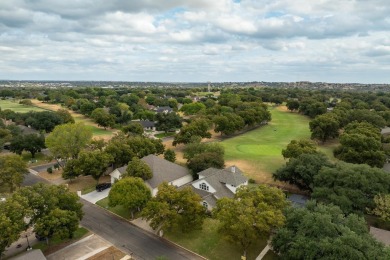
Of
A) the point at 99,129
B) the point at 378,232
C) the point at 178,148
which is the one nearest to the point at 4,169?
the point at 178,148

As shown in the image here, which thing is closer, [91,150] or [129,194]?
[129,194]

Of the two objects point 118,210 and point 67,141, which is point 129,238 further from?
point 67,141

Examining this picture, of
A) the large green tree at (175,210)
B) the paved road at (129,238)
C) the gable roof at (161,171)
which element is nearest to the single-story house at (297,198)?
the large green tree at (175,210)

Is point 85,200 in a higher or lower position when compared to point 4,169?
lower

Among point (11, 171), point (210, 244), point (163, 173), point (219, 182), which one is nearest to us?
point (210, 244)

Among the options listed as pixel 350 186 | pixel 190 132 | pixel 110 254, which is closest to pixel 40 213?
pixel 110 254

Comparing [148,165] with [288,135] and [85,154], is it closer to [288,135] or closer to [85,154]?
[85,154]

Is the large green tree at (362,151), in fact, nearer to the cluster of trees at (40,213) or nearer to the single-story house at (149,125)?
the cluster of trees at (40,213)
